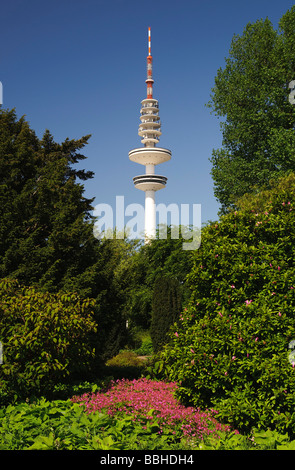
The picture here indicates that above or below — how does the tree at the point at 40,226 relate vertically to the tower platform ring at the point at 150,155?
below

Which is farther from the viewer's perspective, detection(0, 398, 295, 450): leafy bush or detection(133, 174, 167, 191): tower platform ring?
detection(133, 174, 167, 191): tower platform ring

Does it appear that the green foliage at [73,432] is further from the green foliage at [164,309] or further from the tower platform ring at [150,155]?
the tower platform ring at [150,155]

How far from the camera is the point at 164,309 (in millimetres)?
19672

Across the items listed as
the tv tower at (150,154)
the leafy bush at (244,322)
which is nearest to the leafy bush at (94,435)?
the leafy bush at (244,322)

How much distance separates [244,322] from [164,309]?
11659mm

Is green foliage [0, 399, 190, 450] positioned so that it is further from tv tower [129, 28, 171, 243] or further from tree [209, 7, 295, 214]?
tv tower [129, 28, 171, 243]

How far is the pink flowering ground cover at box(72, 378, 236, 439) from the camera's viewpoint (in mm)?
7762

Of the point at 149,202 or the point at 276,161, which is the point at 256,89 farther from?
the point at 149,202

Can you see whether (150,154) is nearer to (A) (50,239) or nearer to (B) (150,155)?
(B) (150,155)

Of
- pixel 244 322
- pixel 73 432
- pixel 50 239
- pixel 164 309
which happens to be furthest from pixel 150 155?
pixel 73 432

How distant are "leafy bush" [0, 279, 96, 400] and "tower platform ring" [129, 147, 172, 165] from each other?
74356mm

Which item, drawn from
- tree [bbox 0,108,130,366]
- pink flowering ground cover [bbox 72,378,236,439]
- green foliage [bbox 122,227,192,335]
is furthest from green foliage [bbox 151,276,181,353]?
green foliage [bbox 122,227,192,335]

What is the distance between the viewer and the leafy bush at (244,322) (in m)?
7.73

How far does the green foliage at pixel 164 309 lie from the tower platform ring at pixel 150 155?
65.0m
